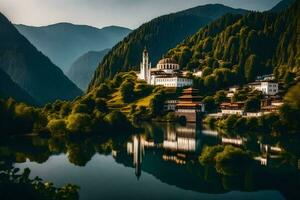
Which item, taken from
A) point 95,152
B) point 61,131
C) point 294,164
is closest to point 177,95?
point 61,131

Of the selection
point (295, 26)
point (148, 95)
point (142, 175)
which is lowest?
point (142, 175)

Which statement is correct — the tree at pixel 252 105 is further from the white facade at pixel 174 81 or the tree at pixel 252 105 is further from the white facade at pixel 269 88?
the white facade at pixel 174 81

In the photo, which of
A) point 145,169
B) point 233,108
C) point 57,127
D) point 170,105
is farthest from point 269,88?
point 145,169

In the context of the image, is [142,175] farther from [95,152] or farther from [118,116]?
[118,116]

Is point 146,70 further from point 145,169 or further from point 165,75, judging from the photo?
point 145,169

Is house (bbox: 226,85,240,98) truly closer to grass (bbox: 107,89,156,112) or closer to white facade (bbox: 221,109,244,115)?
white facade (bbox: 221,109,244,115)

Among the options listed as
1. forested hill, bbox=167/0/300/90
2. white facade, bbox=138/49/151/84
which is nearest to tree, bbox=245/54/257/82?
forested hill, bbox=167/0/300/90

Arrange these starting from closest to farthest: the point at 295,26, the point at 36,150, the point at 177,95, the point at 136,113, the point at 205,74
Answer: the point at 36,150, the point at 136,113, the point at 177,95, the point at 205,74, the point at 295,26
